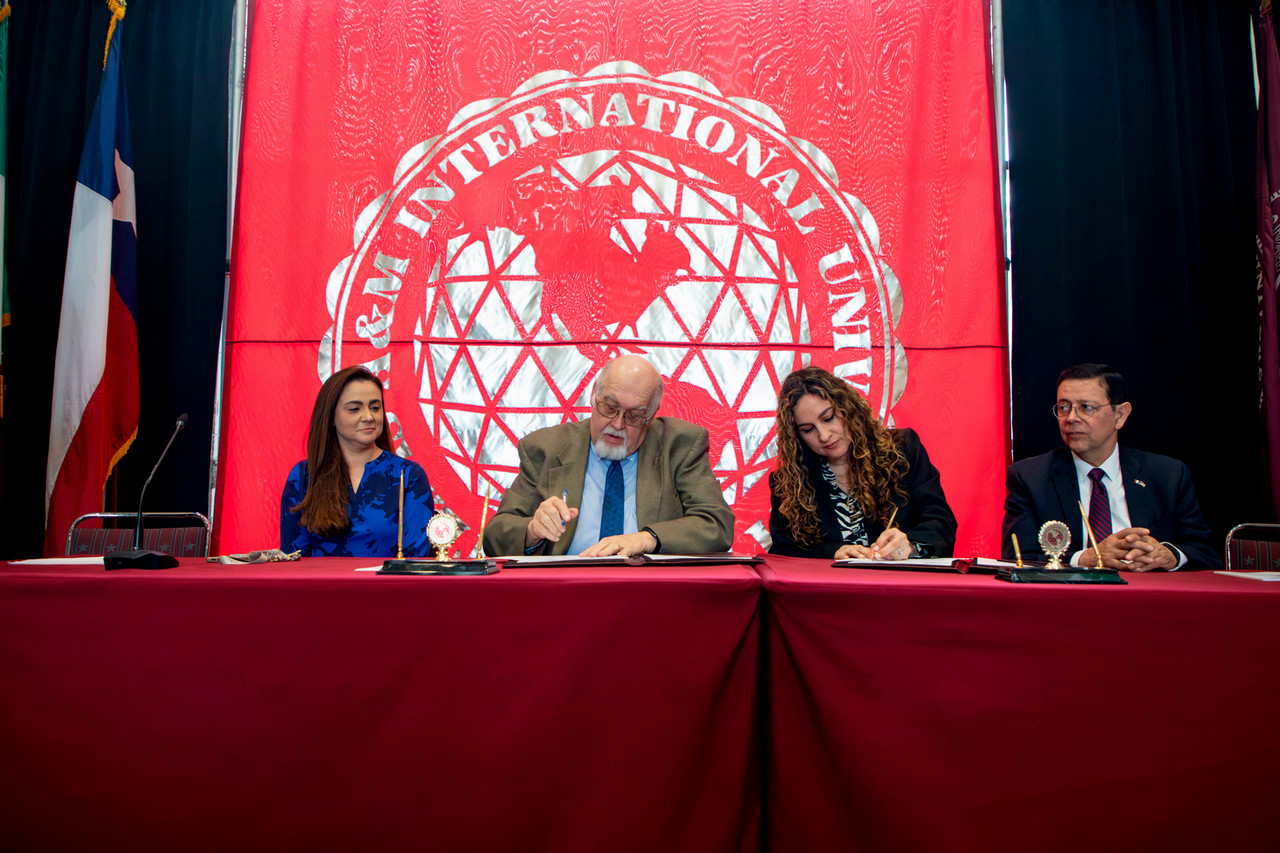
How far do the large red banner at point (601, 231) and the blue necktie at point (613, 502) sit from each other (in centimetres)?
73

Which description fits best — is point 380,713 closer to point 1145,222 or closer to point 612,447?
point 612,447

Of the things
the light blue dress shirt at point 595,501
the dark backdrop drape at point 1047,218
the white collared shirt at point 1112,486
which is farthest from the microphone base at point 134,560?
the white collared shirt at point 1112,486

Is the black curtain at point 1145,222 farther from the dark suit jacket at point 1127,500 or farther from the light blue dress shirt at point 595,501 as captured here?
the light blue dress shirt at point 595,501

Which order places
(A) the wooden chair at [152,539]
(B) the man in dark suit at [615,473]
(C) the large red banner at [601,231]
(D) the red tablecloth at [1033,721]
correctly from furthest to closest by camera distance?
(C) the large red banner at [601,231] < (A) the wooden chair at [152,539] < (B) the man in dark suit at [615,473] < (D) the red tablecloth at [1033,721]

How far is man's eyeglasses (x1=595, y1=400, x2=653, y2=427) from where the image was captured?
93.1 inches

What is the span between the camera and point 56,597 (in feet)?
4.51

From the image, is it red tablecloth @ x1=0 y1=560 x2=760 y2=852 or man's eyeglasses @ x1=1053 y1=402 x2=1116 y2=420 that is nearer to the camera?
red tablecloth @ x1=0 y1=560 x2=760 y2=852

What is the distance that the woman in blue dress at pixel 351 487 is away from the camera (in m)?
2.49

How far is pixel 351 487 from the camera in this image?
2592 millimetres

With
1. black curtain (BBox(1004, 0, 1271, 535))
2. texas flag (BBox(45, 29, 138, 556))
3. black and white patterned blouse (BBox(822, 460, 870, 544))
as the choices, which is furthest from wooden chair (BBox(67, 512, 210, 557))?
black curtain (BBox(1004, 0, 1271, 535))

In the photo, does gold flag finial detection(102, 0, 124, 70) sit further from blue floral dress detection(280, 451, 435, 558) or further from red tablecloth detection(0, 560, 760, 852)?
red tablecloth detection(0, 560, 760, 852)

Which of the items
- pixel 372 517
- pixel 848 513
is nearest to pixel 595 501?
pixel 372 517

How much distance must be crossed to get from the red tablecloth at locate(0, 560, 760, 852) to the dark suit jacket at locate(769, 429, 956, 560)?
121cm

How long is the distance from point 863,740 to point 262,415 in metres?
2.76
